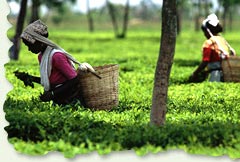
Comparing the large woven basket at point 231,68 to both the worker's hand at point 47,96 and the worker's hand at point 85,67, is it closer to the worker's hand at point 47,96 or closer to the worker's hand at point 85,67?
the worker's hand at point 85,67

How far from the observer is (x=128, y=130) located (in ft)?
22.4

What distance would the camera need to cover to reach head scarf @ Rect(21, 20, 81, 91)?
27.2 ft

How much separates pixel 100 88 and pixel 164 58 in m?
1.89

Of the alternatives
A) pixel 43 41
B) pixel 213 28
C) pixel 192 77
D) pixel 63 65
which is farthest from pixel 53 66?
pixel 192 77

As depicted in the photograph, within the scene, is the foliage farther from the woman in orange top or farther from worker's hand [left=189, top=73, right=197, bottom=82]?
worker's hand [left=189, top=73, right=197, bottom=82]

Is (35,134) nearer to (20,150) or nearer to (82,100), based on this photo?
(20,150)

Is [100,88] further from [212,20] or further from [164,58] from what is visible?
[212,20]

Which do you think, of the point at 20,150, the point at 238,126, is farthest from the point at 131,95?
the point at 20,150

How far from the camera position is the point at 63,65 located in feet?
27.6

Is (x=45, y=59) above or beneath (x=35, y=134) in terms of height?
above

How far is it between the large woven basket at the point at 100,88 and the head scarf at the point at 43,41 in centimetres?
38

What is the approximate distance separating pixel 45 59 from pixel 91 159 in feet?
8.34

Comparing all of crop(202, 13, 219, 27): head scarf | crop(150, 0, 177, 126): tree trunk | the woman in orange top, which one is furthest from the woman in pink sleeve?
the woman in orange top

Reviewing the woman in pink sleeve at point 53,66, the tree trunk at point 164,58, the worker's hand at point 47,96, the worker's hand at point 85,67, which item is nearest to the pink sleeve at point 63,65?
the woman in pink sleeve at point 53,66
